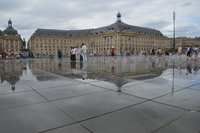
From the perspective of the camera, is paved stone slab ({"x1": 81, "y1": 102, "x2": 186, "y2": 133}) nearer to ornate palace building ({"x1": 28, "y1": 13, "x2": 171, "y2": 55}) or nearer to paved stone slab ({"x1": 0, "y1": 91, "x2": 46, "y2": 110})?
paved stone slab ({"x1": 0, "y1": 91, "x2": 46, "y2": 110})

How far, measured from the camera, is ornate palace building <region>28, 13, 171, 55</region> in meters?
101

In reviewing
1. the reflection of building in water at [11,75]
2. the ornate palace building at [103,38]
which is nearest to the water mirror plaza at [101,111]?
the reflection of building in water at [11,75]

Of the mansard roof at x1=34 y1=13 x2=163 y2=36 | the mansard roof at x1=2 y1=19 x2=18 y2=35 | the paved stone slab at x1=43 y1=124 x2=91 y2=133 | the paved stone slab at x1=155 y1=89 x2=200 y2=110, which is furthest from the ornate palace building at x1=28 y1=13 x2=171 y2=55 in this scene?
the paved stone slab at x1=43 y1=124 x2=91 y2=133

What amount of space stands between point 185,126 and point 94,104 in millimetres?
1634

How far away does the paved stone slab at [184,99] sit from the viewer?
326 centimetres

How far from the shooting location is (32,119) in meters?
2.71

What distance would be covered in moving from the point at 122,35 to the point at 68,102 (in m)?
99.4

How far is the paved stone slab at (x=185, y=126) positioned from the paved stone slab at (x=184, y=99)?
511 mm

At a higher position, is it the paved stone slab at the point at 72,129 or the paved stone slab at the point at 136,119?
the paved stone slab at the point at 136,119

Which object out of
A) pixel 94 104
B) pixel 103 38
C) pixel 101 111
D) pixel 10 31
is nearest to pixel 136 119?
pixel 101 111

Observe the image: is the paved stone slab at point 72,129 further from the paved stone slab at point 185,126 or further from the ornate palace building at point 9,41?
the ornate palace building at point 9,41

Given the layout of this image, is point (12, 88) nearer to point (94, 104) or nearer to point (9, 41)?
point (94, 104)

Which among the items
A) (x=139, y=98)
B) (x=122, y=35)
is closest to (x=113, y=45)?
(x=122, y=35)

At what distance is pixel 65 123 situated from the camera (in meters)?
2.56
